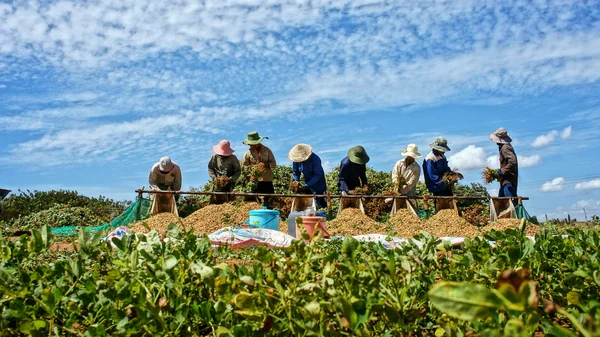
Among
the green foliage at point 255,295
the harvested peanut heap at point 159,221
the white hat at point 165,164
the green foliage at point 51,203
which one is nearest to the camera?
the green foliage at point 255,295

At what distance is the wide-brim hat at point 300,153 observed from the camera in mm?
10117

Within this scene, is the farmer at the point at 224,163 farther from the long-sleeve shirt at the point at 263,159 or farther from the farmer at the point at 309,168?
the farmer at the point at 309,168

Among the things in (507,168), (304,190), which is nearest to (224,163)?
(304,190)

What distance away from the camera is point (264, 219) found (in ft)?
23.8

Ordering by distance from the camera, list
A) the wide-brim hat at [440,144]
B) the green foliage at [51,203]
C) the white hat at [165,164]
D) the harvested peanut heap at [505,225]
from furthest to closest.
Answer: the green foliage at [51,203] < the wide-brim hat at [440,144] < the white hat at [165,164] < the harvested peanut heap at [505,225]

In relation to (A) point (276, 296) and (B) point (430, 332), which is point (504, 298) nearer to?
(A) point (276, 296)

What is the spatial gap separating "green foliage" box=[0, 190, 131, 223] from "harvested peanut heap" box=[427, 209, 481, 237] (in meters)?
7.09

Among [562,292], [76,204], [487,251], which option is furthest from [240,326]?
[76,204]

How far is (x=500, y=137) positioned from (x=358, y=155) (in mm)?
2795

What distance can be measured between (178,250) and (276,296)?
0.52 m

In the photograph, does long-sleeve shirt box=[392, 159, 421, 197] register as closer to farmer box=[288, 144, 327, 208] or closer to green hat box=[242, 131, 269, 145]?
farmer box=[288, 144, 327, 208]

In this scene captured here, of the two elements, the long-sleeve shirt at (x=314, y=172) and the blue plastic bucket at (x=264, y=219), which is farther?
the long-sleeve shirt at (x=314, y=172)

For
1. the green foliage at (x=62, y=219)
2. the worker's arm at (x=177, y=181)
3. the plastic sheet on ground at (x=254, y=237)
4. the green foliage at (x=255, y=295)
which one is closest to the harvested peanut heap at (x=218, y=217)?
the worker's arm at (x=177, y=181)

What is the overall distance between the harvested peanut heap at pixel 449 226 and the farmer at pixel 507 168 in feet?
5.66
